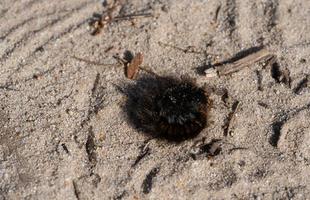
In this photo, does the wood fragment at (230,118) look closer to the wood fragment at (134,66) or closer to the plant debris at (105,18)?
the wood fragment at (134,66)

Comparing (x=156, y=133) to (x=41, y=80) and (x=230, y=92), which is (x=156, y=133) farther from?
(x=41, y=80)

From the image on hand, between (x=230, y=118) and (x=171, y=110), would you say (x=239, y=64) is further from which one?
(x=171, y=110)

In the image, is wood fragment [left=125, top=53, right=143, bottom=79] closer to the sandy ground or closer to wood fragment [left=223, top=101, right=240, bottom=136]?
the sandy ground

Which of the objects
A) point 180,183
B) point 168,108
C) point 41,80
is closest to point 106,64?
point 41,80

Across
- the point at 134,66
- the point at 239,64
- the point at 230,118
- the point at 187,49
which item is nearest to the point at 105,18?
the point at 134,66

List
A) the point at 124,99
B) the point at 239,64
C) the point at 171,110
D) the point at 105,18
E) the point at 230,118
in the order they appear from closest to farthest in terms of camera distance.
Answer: the point at 171,110 → the point at 230,118 → the point at 124,99 → the point at 239,64 → the point at 105,18
